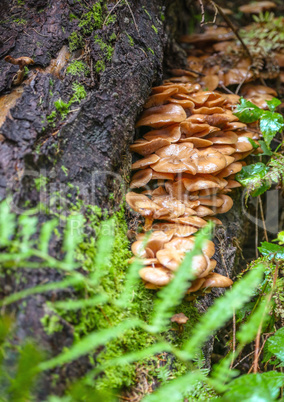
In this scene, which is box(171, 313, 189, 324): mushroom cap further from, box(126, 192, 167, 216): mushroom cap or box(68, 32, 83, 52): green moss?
box(68, 32, 83, 52): green moss

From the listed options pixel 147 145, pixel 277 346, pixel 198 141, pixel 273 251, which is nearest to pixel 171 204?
pixel 147 145

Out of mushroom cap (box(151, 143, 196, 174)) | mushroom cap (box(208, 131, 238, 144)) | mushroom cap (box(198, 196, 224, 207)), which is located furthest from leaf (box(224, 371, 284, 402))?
mushroom cap (box(208, 131, 238, 144))

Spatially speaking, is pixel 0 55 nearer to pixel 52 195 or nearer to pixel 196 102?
pixel 52 195

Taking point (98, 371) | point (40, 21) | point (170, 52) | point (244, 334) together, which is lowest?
point (98, 371)

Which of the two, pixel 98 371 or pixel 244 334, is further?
pixel 98 371

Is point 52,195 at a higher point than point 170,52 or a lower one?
lower

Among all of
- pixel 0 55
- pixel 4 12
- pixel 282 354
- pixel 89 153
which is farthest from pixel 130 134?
pixel 282 354

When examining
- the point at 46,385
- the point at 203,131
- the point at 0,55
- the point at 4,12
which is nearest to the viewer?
the point at 46,385
